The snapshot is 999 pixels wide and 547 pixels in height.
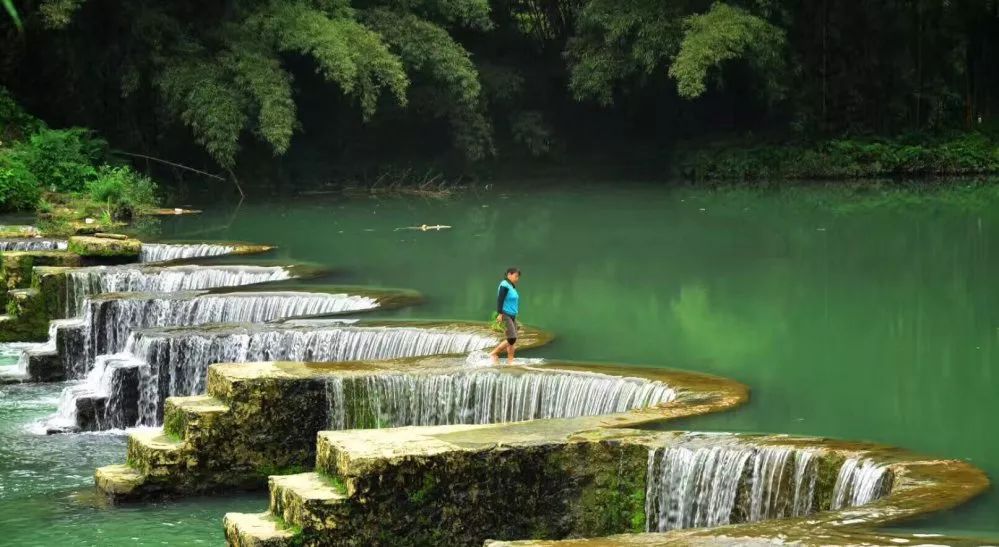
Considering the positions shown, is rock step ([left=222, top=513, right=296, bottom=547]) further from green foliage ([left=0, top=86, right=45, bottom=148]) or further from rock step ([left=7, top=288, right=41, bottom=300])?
green foliage ([left=0, top=86, right=45, bottom=148])

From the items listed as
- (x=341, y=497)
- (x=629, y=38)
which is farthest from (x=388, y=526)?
(x=629, y=38)

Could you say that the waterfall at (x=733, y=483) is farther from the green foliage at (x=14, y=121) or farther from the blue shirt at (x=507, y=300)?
the green foliage at (x=14, y=121)

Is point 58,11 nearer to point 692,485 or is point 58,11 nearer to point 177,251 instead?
point 177,251

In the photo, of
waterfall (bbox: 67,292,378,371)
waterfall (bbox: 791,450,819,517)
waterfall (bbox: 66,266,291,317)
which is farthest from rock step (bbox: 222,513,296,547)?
waterfall (bbox: 66,266,291,317)

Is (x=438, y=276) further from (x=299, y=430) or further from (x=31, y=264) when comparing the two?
(x=299, y=430)

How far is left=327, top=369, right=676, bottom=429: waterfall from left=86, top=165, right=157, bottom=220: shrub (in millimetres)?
17182

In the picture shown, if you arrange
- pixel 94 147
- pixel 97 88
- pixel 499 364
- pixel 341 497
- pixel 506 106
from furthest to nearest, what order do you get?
pixel 506 106 → pixel 97 88 → pixel 94 147 → pixel 499 364 → pixel 341 497

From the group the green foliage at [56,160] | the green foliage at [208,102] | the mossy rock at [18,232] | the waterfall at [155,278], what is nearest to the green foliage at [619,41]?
the green foliage at [208,102]

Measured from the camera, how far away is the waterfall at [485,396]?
43.4 ft

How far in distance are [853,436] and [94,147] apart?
23.7m

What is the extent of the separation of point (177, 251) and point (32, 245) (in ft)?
7.67

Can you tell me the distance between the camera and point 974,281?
838 inches

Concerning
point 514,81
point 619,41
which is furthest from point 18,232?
point 514,81

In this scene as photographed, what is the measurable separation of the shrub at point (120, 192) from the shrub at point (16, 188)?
3.86 feet
